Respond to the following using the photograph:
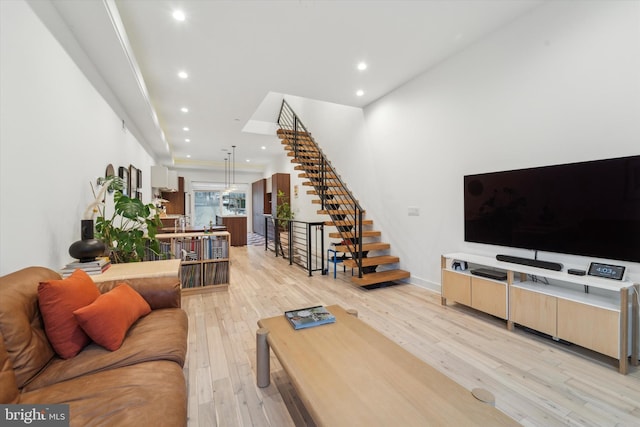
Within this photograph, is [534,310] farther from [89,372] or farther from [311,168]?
[311,168]

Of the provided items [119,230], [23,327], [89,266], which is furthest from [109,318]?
[119,230]

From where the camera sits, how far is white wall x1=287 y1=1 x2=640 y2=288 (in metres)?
2.32

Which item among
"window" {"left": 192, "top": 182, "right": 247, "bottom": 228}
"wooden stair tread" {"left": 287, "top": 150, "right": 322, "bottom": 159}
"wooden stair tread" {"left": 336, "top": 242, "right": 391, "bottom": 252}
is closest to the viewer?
"wooden stair tread" {"left": 336, "top": 242, "right": 391, "bottom": 252}

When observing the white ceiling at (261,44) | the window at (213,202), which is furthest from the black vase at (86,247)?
the window at (213,202)

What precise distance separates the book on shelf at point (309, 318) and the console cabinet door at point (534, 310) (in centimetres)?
189

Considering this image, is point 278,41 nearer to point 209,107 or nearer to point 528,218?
point 209,107

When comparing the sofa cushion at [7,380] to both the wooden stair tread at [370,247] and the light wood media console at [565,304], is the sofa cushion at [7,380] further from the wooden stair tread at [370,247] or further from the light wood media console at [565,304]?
the wooden stair tread at [370,247]

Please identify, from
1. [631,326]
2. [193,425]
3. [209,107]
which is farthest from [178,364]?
[209,107]

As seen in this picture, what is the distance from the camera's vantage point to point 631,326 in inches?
82.8

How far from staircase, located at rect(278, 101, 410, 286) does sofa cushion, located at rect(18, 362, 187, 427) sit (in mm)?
3051

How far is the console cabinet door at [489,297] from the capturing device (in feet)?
9.04

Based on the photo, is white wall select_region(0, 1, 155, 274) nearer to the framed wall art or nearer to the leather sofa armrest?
the leather sofa armrest

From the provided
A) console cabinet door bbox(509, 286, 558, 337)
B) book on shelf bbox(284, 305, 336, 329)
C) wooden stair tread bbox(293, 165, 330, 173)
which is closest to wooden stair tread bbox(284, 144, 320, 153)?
wooden stair tread bbox(293, 165, 330, 173)

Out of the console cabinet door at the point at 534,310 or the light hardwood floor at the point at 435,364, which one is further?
the console cabinet door at the point at 534,310
